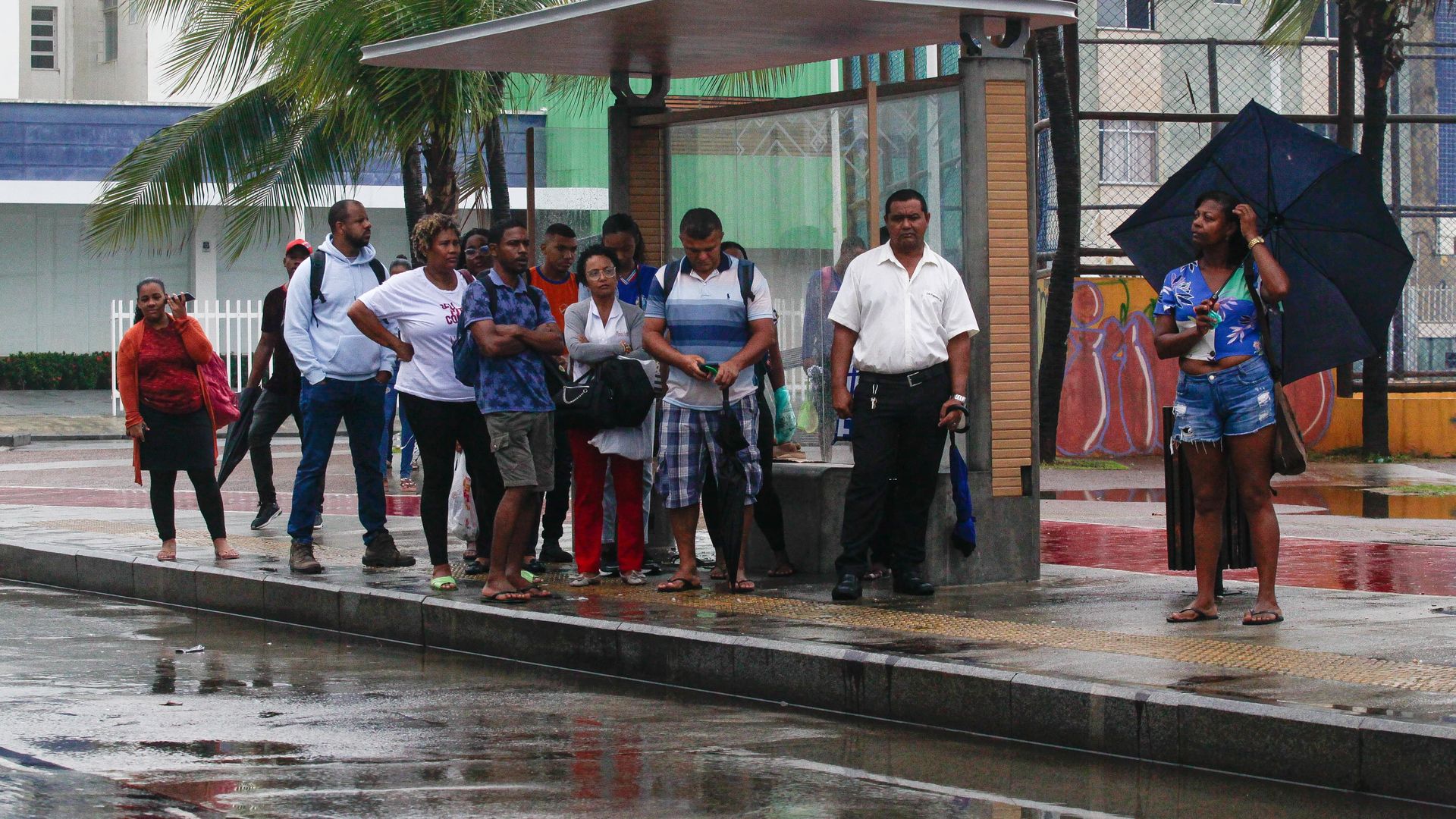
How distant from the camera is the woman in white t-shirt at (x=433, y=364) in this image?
932 cm

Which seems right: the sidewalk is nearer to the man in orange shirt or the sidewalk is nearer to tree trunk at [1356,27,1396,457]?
the man in orange shirt

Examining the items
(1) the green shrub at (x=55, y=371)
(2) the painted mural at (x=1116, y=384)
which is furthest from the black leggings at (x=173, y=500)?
(1) the green shrub at (x=55, y=371)

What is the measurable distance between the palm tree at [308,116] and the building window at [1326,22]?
23.1ft

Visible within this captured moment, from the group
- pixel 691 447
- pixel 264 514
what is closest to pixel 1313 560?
pixel 691 447

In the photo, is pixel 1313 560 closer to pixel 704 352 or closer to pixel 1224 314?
pixel 1224 314

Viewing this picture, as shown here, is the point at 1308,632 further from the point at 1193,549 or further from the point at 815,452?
the point at 815,452

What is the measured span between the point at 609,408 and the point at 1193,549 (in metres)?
2.86

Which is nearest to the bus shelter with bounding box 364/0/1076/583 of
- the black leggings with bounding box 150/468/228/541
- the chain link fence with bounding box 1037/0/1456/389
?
the black leggings with bounding box 150/468/228/541

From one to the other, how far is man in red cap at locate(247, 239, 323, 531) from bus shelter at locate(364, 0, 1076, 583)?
2.86 m

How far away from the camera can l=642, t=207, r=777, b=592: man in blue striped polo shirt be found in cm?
874

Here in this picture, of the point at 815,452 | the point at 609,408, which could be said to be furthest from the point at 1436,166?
the point at 609,408

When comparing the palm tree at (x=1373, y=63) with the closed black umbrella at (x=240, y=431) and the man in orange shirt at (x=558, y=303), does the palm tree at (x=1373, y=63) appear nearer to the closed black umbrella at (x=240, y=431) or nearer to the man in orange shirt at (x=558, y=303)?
the closed black umbrella at (x=240, y=431)

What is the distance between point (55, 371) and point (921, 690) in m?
30.7

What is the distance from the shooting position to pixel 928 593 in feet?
28.4
